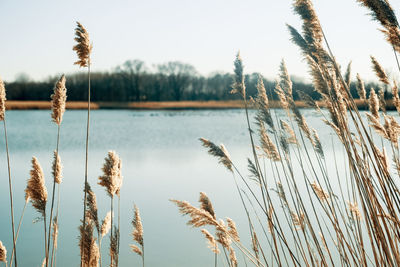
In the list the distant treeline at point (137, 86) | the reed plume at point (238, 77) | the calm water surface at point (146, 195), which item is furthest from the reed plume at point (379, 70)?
the distant treeline at point (137, 86)

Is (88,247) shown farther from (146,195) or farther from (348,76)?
(146,195)

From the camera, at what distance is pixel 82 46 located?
208 centimetres

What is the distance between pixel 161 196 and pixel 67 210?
2.19 meters

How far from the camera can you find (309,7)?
6.70ft

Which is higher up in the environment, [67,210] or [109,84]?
[109,84]

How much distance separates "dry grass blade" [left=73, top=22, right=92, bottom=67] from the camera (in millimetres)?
2062

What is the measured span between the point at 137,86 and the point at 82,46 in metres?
62.4

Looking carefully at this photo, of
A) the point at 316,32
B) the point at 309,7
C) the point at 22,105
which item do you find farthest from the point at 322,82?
the point at 22,105

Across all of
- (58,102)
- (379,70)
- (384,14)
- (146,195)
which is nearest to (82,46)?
(58,102)

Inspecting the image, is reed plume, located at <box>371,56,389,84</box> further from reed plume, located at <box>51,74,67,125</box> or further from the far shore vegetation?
the far shore vegetation

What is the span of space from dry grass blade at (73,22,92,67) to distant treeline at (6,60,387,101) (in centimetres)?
5360

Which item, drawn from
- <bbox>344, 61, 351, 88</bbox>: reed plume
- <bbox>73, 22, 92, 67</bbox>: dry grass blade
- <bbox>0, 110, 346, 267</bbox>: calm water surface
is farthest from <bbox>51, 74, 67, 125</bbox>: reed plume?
<bbox>344, 61, 351, 88</bbox>: reed plume

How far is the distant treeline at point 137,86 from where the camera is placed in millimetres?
56406

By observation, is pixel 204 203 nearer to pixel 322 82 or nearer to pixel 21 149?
pixel 322 82
